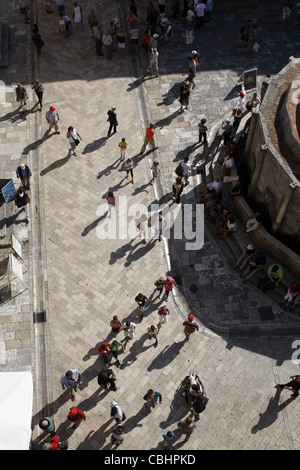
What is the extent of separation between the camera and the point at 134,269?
72.5 feet

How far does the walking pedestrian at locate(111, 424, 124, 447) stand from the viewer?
17188 mm

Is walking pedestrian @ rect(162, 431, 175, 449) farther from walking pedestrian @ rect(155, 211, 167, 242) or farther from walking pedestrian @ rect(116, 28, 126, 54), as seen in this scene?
walking pedestrian @ rect(116, 28, 126, 54)

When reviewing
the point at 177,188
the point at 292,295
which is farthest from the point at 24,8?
the point at 292,295

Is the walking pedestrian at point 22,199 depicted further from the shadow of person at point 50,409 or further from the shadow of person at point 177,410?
the shadow of person at point 177,410

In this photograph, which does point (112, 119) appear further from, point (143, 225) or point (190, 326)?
point (190, 326)

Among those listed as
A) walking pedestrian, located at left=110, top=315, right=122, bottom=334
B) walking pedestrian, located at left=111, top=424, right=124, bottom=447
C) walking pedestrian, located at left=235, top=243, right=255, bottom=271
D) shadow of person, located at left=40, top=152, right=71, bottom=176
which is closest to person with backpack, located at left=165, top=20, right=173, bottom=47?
shadow of person, located at left=40, top=152, right=71, bottom=176

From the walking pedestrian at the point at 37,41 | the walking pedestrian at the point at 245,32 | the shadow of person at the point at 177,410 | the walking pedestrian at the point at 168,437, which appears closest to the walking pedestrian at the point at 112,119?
the walking pedestrian at the point at 37,41

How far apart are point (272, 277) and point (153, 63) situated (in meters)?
15.2

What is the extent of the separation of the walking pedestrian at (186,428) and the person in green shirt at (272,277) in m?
6.79

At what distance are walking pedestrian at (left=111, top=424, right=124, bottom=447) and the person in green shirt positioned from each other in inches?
343

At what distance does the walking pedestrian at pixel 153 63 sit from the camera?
28.1 m

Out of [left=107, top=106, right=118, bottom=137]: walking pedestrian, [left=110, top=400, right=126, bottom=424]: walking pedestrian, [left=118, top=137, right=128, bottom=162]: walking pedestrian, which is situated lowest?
[left=110, top=400, right=126, bottom=424]: walking pedestrian

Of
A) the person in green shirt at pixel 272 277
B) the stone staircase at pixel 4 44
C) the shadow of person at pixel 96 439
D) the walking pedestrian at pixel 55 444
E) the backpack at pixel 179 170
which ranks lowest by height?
the shadow of person at pixel 96 439

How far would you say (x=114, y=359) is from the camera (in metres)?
19.8
